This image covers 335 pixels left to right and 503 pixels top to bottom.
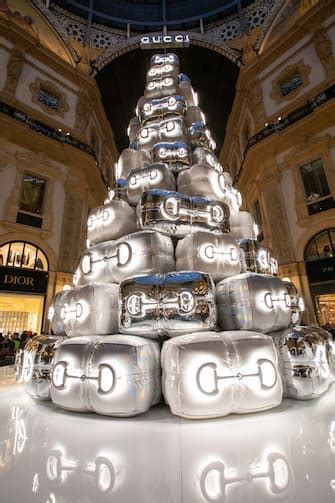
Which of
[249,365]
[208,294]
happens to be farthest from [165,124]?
[249,365]

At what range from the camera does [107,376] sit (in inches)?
59.0

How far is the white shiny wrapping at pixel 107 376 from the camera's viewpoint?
58.4 inches

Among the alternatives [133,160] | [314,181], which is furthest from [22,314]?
[314,181]

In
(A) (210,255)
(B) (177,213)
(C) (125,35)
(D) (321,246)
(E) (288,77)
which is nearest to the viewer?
(A) (210,255)

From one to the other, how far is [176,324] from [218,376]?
16.0 inches

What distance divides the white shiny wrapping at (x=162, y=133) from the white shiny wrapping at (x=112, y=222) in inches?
50.5

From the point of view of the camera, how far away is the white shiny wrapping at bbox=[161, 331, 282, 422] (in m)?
1.44

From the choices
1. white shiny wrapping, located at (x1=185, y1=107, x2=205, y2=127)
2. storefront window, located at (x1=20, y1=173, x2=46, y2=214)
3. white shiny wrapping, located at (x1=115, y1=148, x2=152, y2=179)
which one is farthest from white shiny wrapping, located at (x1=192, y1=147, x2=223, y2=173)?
storefront window, located at (x1=20, y1=173, x2=46, y2=214)

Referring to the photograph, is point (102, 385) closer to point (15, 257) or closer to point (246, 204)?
point (15, 257)

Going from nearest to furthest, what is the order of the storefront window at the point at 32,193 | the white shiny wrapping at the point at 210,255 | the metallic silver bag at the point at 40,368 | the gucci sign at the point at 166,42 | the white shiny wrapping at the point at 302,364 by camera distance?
the white shiny wrapping at the point at 302,364, the metallic silver bag at the point at 40,368, the white shiny wrapping at the point at 210,255, the storefront window at the point at 32,193, the gucci sign at the point at 166,42

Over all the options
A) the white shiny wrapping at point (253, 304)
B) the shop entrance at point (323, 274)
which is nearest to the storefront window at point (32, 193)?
the white shiny wrapping at point (253, 304)

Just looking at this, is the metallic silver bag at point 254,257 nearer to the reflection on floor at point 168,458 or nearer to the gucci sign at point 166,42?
the reflection on floor at point 168,458

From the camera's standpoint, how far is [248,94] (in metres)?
12.2

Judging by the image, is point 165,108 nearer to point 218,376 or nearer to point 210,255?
point 210,255
